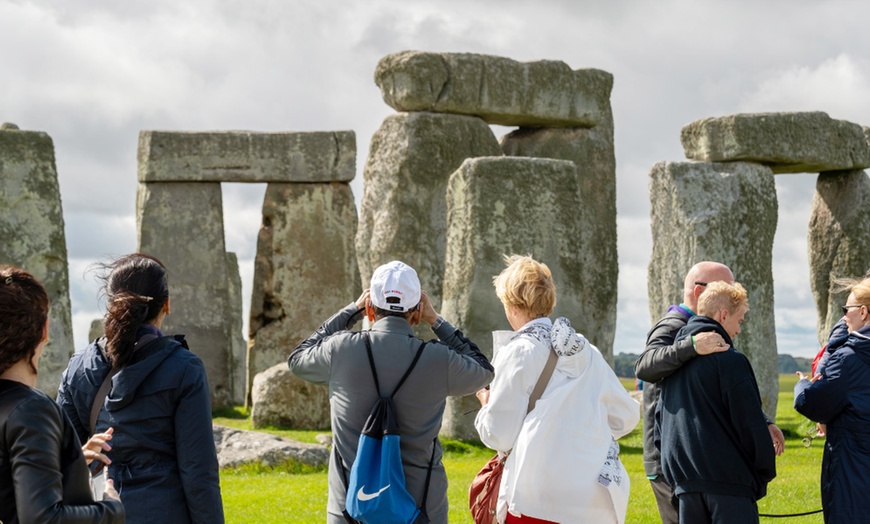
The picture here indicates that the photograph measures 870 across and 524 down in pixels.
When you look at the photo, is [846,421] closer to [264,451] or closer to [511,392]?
[511,392]

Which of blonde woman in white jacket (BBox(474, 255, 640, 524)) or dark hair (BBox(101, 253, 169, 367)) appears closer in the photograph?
dark hair (BBox(101, 253, 169, 367))

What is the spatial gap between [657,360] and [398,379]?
1.27m

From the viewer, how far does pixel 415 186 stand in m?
15.5

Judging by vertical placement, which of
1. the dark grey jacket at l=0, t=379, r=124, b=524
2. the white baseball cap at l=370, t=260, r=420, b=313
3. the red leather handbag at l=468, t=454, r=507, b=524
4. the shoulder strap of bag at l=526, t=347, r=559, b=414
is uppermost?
the white baseball cap at l=370, t=260, r=420, b=313

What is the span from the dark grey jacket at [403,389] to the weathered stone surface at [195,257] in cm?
1370

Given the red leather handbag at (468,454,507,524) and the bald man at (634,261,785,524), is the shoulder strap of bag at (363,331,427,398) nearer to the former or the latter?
the red leather handbag at (468,454,507,524)

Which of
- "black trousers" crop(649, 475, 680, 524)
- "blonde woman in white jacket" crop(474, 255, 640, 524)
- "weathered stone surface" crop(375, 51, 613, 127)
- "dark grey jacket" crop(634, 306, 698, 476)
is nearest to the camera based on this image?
"blonde woman in white jacket" crop(474, 255, 640, 524)

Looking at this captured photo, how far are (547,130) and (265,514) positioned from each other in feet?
29.9

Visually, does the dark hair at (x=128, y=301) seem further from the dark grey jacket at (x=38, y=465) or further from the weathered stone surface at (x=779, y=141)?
the weathered stone surface at (x=779, y=141)

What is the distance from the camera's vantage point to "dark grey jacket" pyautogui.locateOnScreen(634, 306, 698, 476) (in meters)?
5.59

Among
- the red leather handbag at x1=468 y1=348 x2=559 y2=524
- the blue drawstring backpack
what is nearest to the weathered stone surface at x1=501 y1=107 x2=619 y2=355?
the red leather handbag at x1=468 y1=348 x2=559 y2=524

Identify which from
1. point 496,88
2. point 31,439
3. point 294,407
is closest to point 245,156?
point 496,88

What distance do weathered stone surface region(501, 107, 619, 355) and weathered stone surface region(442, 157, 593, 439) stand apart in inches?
162

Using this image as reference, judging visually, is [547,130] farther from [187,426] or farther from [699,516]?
[187,426]
